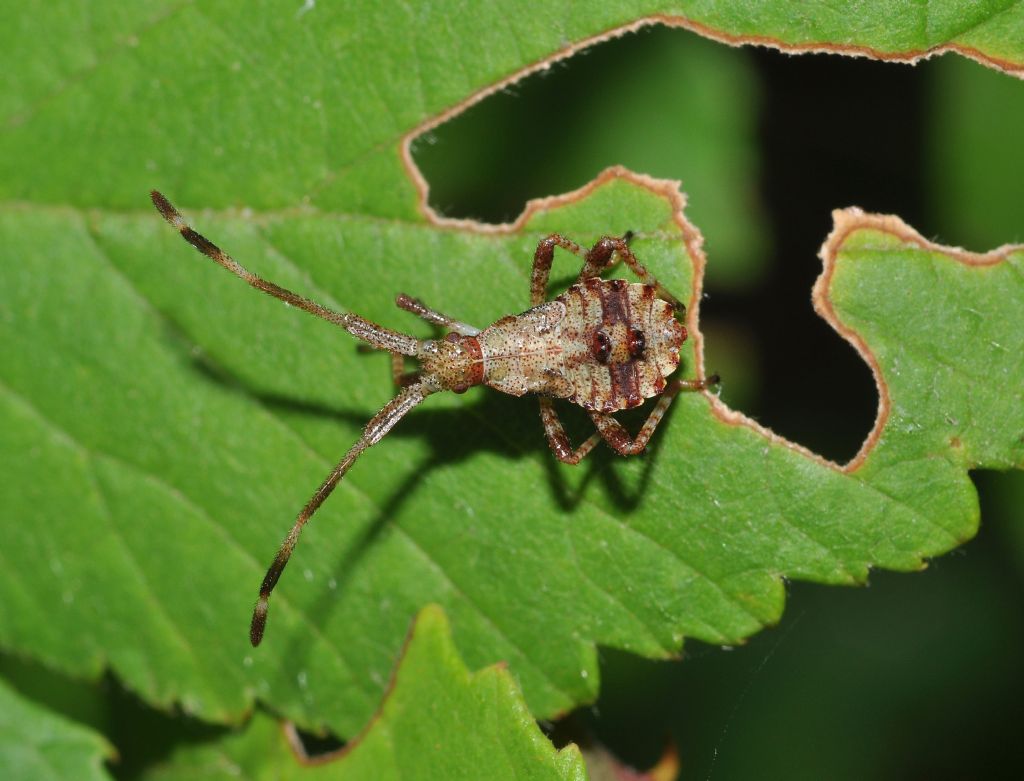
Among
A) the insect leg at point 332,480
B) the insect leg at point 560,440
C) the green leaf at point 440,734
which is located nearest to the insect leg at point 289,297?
the insect leg at point 332,480

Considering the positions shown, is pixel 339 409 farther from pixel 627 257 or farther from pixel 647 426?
pixel 627 257

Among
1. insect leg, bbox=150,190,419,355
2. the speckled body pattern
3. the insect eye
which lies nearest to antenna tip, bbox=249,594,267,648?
insect leg, bbox=150,190,419,355

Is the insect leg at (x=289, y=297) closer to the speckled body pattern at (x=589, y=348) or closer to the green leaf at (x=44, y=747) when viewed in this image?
the speckled body pattern at (x=589, y=348)

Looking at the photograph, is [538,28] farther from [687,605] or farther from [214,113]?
[687,605]

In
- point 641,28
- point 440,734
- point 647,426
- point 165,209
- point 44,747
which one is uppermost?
point 641,28

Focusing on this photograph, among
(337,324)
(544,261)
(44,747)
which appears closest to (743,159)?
(544,261)

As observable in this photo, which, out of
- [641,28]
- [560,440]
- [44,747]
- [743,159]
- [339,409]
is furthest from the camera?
[743,159]
